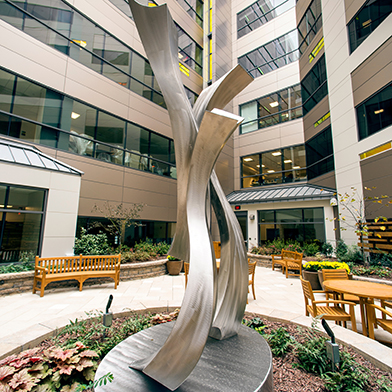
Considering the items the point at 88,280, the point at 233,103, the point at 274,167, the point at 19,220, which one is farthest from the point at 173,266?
the point at 233,103

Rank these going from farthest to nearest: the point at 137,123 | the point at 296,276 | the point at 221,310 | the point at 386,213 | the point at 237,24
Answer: the point at 237,24 → the point at 137,123 → the point at 296,276 → the point at 386,213 → the point at 221,310

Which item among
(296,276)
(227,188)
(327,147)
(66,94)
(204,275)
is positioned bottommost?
(296,276)

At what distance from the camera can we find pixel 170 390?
6.88 ft

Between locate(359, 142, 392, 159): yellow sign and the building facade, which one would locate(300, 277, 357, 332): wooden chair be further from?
locate(359, 142, 392, 159): yellow sign

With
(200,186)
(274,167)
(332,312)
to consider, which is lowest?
(332,312)

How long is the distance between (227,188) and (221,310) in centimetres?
1546

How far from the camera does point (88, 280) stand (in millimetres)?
7473

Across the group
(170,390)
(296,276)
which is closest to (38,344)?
(170,390)

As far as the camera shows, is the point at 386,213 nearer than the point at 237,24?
Yes

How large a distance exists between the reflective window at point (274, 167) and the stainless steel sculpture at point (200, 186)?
13.6 m

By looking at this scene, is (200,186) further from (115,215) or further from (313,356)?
(115,215)

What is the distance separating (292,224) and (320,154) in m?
4.58

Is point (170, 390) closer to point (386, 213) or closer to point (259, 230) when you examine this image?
point (386, 213)

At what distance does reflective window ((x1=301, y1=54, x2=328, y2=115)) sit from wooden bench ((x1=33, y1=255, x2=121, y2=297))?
14361 mm
